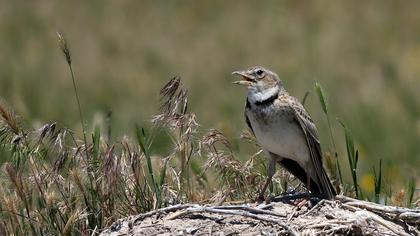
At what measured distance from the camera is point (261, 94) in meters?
8.20

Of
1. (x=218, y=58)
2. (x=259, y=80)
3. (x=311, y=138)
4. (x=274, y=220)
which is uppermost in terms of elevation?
(x=218, y=58)

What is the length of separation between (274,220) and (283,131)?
1.05m

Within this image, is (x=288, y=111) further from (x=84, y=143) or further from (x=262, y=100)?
(x=84, y=143)

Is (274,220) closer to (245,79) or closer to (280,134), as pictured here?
(280,134)

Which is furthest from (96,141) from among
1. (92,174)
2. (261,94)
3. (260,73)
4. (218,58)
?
(218,58)

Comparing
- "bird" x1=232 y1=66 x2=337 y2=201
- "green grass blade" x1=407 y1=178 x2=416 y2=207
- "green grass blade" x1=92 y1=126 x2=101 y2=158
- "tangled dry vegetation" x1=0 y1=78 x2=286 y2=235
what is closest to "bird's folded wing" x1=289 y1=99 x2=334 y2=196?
"bird" x1=232 y1=66 x2=337 y2=201

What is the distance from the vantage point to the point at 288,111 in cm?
810

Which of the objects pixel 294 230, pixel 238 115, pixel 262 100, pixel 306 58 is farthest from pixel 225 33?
pixel 294 230

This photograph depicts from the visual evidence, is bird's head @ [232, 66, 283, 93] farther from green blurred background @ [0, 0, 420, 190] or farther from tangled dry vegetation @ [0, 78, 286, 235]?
green blurred background @ [0, 0, 420, 190]

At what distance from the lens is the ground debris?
23.3 feet

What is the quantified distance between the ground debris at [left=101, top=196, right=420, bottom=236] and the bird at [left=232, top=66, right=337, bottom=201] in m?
0.59

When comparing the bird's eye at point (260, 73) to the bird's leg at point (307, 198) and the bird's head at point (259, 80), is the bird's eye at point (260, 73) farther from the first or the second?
the bird's leg at point (307, 198)

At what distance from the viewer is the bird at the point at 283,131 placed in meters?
8.02

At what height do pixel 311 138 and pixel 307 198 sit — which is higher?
pixel 311 138
